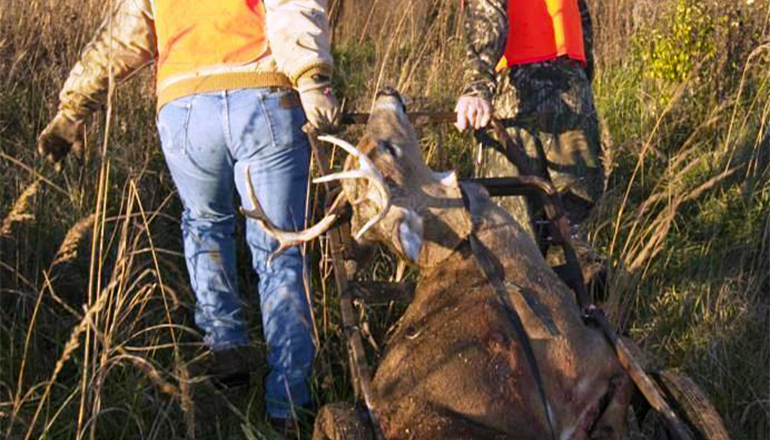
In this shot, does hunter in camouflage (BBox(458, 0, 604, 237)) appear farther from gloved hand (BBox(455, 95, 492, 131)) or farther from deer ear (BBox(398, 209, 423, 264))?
deer ear (BBox(398, 209, 423, 264))

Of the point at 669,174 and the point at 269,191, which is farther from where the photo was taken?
the point at 669,174

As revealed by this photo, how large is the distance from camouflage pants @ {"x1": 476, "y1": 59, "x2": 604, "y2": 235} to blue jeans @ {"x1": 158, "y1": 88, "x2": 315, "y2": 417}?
3.69 feet

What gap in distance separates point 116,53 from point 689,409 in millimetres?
2514

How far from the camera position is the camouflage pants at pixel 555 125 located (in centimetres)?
443

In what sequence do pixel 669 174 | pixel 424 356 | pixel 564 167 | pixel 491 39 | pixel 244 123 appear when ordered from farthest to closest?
1. pixel 669 174
2. pixel 564 167
3. pixel 491 39
4. pixel 244 123
5. pixel 424 356

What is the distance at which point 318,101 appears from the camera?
11.5 feet

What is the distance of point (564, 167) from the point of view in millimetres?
4484

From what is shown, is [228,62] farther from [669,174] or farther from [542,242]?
[669,174]

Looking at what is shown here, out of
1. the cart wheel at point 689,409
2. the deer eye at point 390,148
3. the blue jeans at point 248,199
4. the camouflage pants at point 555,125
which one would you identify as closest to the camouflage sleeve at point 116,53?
the blue jeans at point 248,199

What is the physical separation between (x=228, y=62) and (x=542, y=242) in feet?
4.65

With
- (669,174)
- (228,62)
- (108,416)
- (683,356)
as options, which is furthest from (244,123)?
(669,174)

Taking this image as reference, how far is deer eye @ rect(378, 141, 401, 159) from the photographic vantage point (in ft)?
10.5

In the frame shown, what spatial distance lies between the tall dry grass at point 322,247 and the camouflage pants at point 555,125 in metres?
0.28

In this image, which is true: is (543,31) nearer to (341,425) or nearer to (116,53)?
(116,53)
